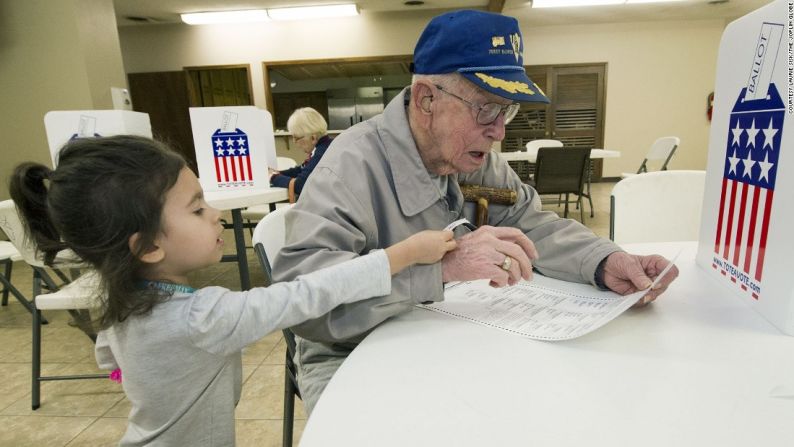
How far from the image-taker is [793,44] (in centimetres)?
60

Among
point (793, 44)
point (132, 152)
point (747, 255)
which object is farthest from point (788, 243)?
point (132, 152)

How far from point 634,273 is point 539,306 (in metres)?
0.19

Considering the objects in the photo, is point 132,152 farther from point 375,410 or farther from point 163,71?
point 163,71

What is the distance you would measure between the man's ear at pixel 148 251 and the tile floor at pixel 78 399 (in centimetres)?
101

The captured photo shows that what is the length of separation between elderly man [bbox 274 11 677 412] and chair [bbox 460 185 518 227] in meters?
0.07

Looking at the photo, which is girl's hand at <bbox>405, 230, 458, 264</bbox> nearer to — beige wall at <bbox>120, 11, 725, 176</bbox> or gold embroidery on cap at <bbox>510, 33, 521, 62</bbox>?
gold embroidery on cap at <bbox>510, 33, 521, 62</bbox>


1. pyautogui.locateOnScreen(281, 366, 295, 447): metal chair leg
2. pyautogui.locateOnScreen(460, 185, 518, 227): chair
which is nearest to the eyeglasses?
pyautogui.locateOnScreen(460, 185, 518, 227): chair

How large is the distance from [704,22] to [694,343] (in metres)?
9.10

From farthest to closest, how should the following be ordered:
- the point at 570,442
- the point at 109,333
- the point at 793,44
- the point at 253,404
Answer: the point at 253,404
the point at 109,333
the point at 793,44
the point at 570,442

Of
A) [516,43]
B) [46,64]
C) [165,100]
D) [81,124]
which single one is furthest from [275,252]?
[165,100]

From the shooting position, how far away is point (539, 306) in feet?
2.58

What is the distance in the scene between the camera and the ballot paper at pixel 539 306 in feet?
2.16

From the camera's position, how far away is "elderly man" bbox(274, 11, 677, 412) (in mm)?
739

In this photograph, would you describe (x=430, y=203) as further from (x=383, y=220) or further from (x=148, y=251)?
(x=148, y=251)
